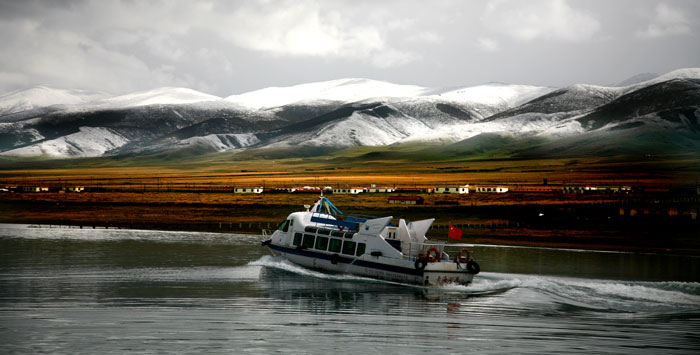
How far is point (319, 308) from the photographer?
41094mm

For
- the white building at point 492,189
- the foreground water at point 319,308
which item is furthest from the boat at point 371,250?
the white building at point 492,189

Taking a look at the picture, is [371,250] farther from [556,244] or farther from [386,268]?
[556,244]

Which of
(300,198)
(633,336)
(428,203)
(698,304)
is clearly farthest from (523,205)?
(633,336)

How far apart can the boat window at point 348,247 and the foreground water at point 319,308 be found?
2038 mm

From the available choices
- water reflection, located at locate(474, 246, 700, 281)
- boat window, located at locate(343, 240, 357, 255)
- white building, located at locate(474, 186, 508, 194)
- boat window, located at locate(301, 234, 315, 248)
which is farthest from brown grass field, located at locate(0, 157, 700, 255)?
boat window, located at locate(343, 240, 357, 255)

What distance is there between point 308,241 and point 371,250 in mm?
7001

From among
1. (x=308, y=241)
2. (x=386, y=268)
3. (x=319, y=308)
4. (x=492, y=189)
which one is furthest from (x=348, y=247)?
(x=492, y=189)

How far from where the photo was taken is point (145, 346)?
3016 cm

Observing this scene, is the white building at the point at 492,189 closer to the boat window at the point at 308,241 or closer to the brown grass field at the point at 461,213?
the brown grass field at the point at 461,213

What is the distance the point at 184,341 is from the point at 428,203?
86991mm

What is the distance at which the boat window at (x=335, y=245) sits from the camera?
54.4m

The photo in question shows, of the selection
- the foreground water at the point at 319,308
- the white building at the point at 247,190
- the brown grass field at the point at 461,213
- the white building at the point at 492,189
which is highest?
the white building at the point at 492,189

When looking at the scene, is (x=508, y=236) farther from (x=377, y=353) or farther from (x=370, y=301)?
(x=377, y=353)

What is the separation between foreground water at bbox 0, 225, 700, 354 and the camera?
31.5 m
